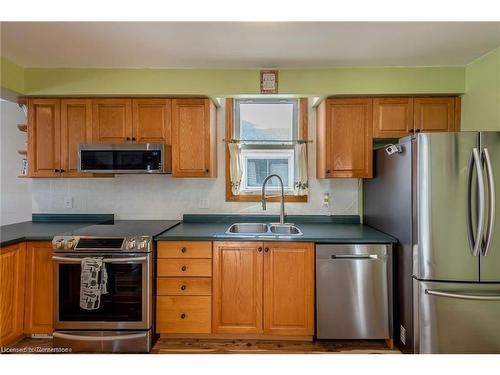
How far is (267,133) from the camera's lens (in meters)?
3.07

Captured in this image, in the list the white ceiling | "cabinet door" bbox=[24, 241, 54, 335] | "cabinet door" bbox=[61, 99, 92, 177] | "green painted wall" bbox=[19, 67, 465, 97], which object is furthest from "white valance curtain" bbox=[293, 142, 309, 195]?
"cabinet door" bbox=[24, 241, 54, 335]

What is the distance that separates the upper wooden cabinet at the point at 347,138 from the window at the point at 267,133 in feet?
1.53

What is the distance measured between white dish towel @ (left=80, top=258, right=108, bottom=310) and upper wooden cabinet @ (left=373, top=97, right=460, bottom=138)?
2508mm

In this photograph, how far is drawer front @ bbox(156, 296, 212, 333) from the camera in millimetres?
2303

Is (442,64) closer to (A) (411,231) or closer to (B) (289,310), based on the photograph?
(A) (411,231)

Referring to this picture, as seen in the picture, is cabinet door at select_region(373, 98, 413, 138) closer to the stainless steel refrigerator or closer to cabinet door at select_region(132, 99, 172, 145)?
the stainless steel refrigerator

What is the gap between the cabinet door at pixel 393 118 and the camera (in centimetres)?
261

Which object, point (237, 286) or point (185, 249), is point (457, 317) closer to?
point (237, 286)

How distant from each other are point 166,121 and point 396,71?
2109mm

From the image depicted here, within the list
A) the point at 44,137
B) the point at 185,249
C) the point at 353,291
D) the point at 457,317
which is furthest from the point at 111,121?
the point at 457,317

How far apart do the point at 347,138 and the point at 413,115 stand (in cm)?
61

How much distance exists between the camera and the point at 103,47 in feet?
7.46

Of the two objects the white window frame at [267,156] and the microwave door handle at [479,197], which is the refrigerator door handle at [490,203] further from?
the white window frame at [267,156]

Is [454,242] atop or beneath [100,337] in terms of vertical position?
atop
